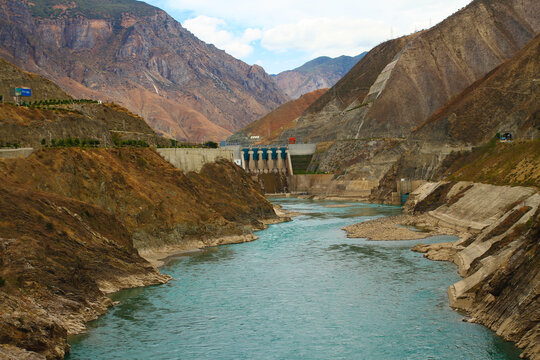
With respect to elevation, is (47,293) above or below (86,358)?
above

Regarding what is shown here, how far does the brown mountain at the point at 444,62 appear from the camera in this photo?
175 meters

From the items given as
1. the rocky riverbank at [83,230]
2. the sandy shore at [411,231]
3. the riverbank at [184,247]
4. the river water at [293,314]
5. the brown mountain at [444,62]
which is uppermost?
the brown mountain at [444,62]

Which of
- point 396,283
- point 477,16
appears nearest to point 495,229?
point 396,283

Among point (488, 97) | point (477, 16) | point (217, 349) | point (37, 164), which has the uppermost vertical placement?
point (477, 16)

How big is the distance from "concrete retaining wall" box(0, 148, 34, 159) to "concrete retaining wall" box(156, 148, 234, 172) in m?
24.1

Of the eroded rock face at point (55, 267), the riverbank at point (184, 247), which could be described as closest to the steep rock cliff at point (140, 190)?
the riverbank at point (184, 247)

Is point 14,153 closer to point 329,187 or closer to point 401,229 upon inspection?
point 401,229

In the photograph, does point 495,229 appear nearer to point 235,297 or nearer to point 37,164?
point 235,297

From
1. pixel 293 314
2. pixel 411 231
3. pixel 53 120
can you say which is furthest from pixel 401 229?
pixel 53 120

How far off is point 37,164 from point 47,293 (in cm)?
2103

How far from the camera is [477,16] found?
7106 inches

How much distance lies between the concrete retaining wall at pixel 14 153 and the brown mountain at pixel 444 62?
427 feet

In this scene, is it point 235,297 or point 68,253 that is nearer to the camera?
point 68,253

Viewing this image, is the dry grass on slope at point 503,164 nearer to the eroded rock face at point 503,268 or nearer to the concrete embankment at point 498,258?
the concrete embankment at point 498,258
